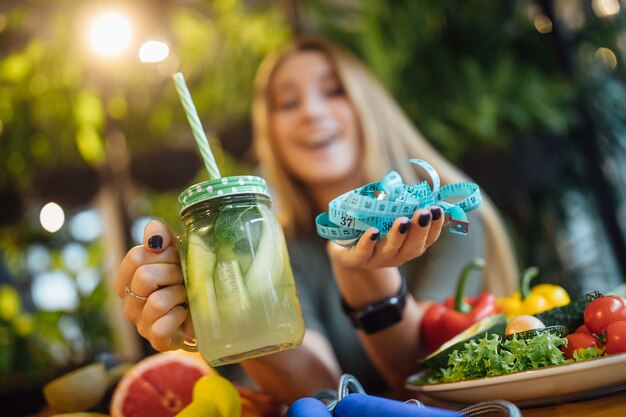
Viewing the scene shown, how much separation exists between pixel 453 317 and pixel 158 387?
56 centimetres

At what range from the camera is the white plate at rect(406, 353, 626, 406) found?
0.80 m

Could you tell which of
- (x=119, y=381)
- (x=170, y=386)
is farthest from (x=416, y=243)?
(x=119, y=381)

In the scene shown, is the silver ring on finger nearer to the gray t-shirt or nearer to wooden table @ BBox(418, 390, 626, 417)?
wooden table @ BBox(418, 390, 626, 417)

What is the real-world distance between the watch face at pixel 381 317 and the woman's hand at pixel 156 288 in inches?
14.6

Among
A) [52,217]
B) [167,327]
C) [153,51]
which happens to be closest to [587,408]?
[167,327]

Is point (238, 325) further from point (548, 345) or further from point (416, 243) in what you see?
point (548, 345)

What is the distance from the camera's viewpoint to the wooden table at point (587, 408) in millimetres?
786

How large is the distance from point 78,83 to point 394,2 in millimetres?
1607

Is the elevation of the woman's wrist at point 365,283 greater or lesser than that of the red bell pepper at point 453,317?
greater

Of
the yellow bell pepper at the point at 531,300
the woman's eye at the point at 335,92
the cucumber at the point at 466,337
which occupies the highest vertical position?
the woman's eye at the point at 335,92

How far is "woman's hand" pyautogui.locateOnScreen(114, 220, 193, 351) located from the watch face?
0.37 metres

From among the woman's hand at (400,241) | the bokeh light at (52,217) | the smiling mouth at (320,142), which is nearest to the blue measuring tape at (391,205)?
the woman's hand at (400,241)

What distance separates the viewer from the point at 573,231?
3.05 meters

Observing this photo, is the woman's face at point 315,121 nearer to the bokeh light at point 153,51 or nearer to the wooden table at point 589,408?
the bokeh light at point 153,51
